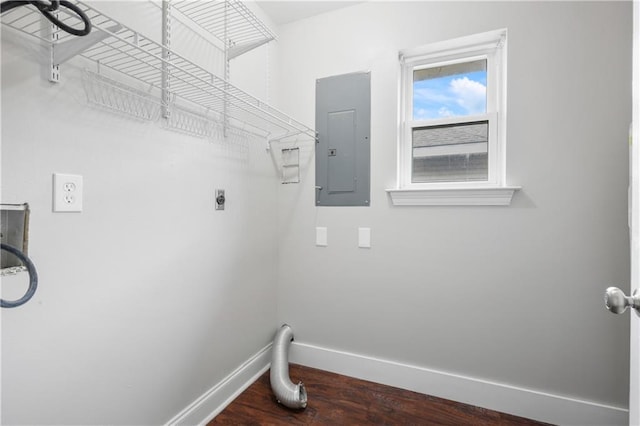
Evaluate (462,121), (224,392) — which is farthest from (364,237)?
(224,392)

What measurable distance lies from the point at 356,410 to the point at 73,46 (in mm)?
1957

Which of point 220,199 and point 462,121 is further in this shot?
point 462,121

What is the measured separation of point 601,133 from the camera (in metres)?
1.49

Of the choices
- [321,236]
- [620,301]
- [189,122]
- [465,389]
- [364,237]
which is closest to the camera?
[620,301]

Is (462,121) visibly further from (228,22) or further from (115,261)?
(115,261)

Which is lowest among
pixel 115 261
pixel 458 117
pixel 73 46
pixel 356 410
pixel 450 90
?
pixel 356 410

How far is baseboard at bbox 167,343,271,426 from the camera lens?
1.45 meters

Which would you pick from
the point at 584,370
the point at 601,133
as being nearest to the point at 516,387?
the point at 584,370

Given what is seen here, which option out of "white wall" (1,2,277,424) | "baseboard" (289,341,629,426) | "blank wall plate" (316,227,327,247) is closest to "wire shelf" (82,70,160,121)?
"white wall" (1,2,277,424)

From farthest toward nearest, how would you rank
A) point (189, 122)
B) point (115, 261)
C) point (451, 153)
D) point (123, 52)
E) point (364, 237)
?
point (364, 237) < point (451, 153) < point (189, 122) < point (115, 261) < point (123, 52)

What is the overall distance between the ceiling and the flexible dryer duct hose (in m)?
2.13

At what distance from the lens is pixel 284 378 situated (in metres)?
1.76

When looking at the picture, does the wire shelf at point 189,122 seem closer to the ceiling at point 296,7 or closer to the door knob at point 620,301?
the ceiling at point 296,7

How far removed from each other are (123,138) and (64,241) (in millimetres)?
416
